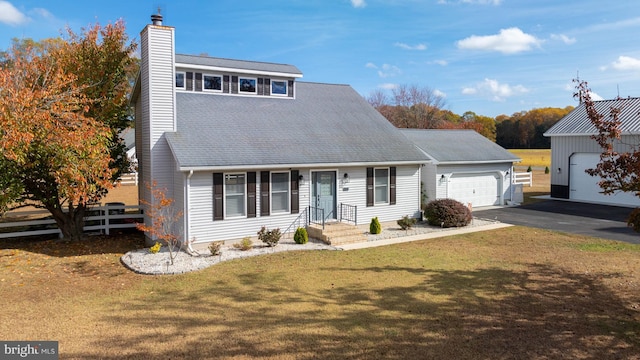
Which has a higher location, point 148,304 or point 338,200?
point 338,200

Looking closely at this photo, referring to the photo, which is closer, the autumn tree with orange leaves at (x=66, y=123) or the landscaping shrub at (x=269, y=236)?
the autumn tree with orange leaves at (x=66, y=123)

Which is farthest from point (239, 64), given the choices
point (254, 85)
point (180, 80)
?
point (180, 80)

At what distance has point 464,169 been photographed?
23.9 m

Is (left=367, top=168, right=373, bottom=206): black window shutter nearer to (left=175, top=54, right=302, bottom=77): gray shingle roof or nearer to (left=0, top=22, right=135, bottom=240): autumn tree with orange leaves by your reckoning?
(left=175, top=54, right=302, bottom=77): gray shingle roof

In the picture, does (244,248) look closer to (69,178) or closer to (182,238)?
(182,238)

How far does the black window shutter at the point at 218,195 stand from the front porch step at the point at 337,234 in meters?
3.57

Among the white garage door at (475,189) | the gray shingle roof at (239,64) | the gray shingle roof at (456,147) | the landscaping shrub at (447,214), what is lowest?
the landscaping shrub at (447,214)

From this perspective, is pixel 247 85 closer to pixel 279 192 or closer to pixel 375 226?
pixel 279 192

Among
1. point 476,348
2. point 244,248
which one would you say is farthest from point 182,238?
point 476,348

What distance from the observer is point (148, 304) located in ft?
32.2

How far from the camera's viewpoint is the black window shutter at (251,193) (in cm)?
1548

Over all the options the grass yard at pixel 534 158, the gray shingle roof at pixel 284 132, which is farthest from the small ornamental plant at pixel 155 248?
the grass yard at pixel 534 158

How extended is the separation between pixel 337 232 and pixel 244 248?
355 cm

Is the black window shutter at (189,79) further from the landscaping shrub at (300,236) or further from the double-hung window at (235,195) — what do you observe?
the landscaping shrub at (300,236)
